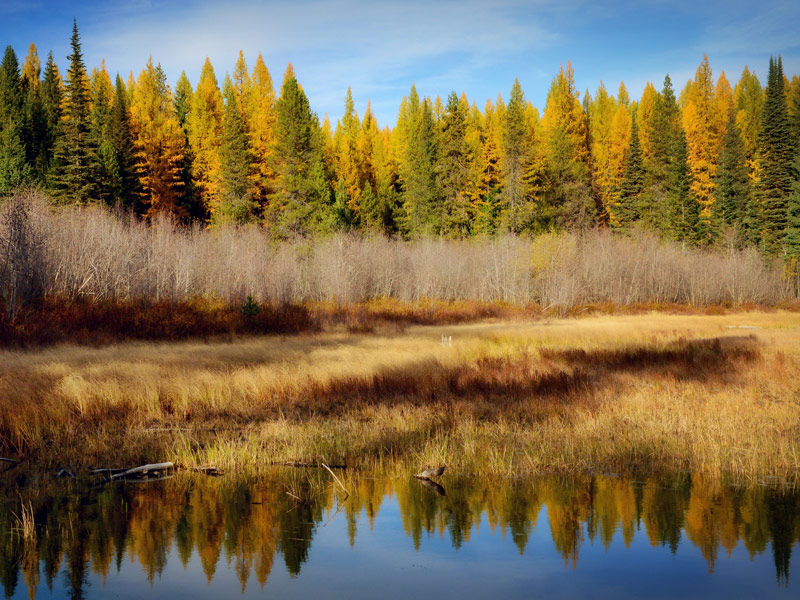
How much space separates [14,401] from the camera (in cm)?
1153

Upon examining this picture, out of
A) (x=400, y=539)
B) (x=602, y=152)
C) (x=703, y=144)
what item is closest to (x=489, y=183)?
(x=602, y=152)

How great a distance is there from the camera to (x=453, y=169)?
57156 millimetres

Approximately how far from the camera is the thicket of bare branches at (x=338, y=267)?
1023 inches

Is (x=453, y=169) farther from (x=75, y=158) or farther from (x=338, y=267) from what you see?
(x=75, y=158)

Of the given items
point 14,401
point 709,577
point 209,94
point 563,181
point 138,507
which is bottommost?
point 709,577

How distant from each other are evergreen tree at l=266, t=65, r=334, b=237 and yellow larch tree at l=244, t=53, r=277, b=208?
1.09 meters

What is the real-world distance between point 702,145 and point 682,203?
38.4 ft

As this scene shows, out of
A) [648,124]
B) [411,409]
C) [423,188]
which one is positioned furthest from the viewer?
[648,124]

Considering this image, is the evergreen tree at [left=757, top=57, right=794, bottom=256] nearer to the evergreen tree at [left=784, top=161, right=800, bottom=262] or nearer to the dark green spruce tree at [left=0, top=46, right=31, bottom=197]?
the evergreen tree at [left=784, top=161, right=800, bottom=262]

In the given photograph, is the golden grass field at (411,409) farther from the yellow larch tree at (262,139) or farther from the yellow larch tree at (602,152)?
the yellow larch tree at (602,152)

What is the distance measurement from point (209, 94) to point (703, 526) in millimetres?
59725


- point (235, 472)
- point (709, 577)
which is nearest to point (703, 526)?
point (709, 577)

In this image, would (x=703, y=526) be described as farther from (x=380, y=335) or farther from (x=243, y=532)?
(x=380, y=335)

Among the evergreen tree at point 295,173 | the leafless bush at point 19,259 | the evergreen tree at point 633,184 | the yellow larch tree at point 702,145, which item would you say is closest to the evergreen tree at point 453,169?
the evergreen tree at point 295,173
